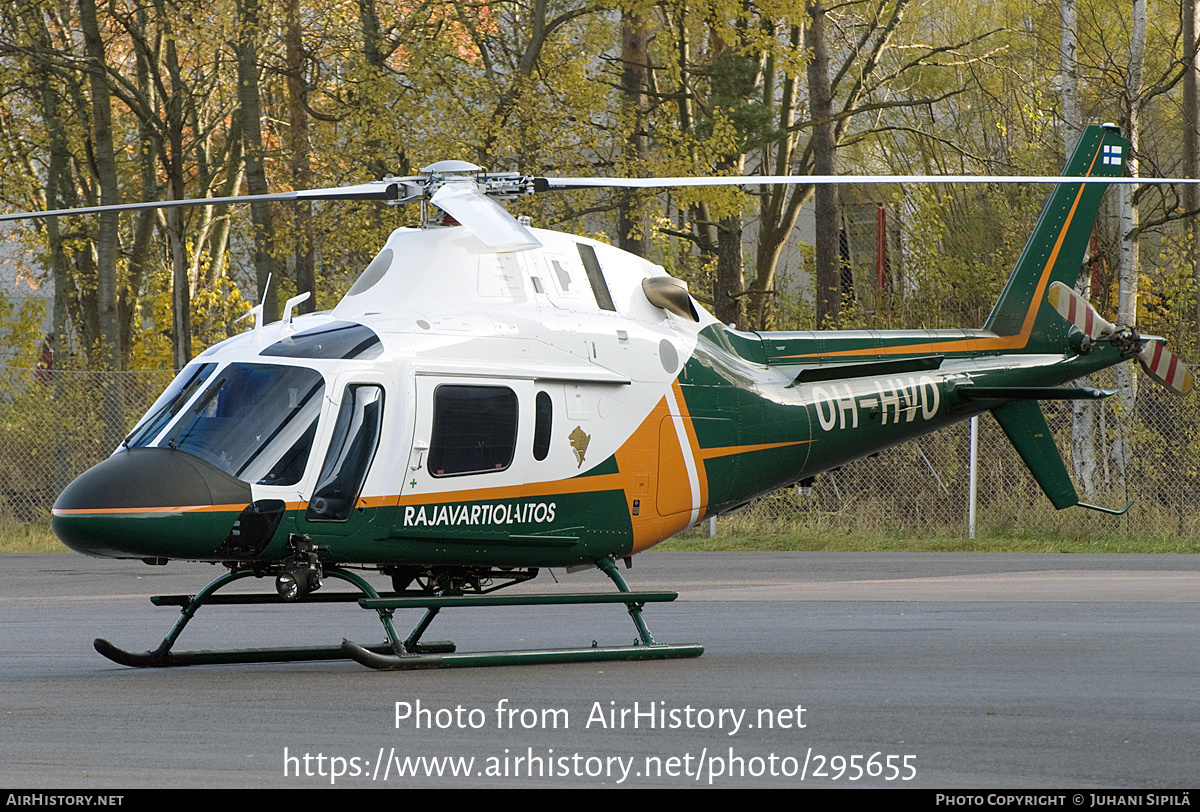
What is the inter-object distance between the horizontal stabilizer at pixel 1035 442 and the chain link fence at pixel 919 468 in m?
7.69

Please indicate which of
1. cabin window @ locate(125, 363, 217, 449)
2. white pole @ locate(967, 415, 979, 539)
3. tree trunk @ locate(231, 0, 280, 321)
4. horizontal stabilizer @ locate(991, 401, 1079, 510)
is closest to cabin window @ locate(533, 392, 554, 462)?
cabin window @ locate(125, 363, 217, 449)

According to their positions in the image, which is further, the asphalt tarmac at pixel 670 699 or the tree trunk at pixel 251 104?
the tree trunk at pixel 251 104

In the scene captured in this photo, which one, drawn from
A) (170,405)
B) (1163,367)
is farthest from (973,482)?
(170,405)

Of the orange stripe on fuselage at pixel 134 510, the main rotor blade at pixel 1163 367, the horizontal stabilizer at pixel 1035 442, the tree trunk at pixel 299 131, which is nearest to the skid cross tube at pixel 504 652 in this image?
the orange stripe on fuselage at pixel 134 510

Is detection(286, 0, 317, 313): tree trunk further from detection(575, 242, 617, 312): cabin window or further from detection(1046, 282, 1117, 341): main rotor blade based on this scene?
detection(1046, 282, 1117, 341): main rotor blade

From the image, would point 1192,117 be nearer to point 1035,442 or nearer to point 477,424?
point 1035,442

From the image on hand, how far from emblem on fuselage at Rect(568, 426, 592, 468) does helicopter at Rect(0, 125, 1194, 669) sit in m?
0.01

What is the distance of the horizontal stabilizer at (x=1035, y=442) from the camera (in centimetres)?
1212

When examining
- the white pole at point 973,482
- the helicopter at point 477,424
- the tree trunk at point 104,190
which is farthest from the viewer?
the tree trunk at point 104,190

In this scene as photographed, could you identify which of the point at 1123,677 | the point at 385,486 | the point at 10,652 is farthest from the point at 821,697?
the point at 10,652

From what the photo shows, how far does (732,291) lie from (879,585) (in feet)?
49.1

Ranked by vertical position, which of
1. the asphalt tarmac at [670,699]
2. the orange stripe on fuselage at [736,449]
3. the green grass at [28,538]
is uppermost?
the orange stripe on fuselage at [736,449]

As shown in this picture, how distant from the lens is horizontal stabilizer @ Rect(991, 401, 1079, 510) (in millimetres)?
12125

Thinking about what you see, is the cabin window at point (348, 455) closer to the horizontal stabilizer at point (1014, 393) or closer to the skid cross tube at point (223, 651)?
the skid cross tube at point (223, 651)
